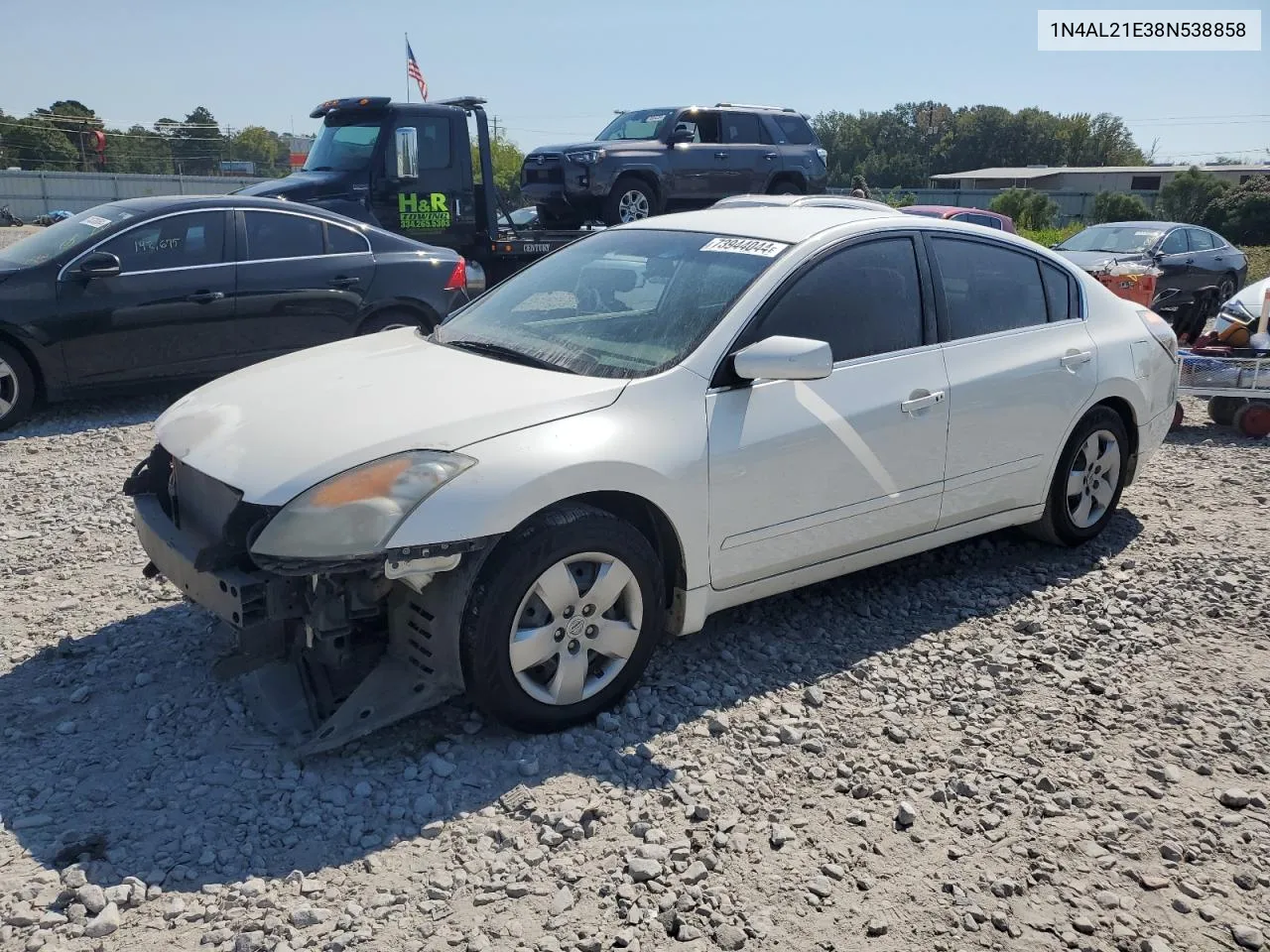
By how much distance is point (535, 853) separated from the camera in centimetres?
302

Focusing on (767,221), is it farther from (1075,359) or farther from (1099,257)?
(1099,257)

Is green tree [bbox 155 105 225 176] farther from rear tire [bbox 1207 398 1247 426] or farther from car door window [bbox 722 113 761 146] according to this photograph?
rear tire [bbox 1207 398 1247 426]

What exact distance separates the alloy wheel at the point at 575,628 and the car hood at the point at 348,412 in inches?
20.3

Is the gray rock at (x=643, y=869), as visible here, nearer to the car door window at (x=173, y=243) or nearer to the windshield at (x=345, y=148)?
the car door window at (x=173, y=243)

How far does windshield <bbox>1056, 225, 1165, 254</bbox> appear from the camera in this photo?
50.1 feet

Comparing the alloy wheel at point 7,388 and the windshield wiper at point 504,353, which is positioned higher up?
the windshield wiper at point 504,353

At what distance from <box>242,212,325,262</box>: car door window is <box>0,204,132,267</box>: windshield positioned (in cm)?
87

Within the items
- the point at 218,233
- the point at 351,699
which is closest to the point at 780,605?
the point at 351,699

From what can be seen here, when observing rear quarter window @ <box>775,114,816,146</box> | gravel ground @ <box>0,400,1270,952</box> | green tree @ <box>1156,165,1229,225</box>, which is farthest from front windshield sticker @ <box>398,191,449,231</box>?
green tree @ <box>1156,165,1229,225</box>

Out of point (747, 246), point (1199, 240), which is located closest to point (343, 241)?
point (747, 246)

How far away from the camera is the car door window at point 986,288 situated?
473 centimetres

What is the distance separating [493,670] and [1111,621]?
2.85 m

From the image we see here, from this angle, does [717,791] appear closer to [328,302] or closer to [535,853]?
[535,853]

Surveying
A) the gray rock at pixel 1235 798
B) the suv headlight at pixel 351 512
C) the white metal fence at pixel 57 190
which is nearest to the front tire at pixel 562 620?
the suv headlight at pixel 351 512
